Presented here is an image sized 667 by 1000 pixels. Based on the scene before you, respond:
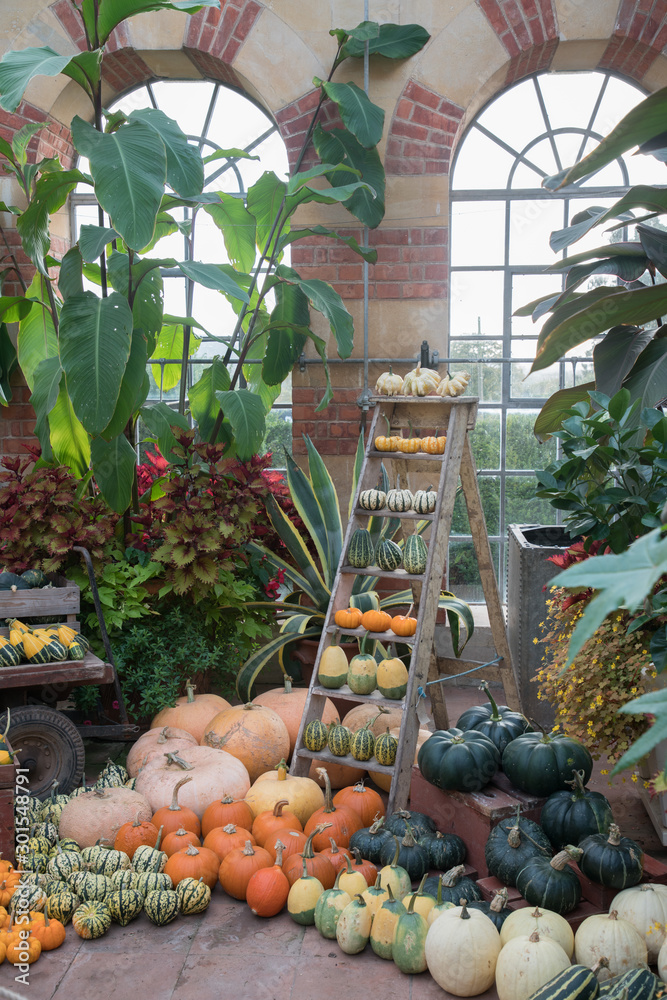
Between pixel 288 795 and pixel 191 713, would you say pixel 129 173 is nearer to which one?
pixel 191 713

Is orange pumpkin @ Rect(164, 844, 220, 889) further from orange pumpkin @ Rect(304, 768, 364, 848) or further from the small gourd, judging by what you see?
the small gourd

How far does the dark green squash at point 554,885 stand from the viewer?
1.79 m

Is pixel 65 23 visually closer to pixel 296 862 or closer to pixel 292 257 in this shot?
pixel 292 257

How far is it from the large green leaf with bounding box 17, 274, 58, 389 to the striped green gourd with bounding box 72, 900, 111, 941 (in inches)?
89.9

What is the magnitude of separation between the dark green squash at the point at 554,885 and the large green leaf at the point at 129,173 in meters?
1.99

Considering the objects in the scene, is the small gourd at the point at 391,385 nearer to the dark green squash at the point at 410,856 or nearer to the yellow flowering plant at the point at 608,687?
the yellow flowering plant at the point at 608,687

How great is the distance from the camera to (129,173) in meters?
2.52

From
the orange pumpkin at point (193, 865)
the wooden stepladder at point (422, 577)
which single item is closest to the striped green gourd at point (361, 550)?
the wooden stepladder at point (422, 577)

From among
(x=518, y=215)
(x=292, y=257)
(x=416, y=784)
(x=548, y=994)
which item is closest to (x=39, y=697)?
(x=416, y=784)

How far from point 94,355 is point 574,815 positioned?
6.45 feet

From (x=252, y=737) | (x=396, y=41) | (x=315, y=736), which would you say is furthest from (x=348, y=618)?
(x=396, y=41)

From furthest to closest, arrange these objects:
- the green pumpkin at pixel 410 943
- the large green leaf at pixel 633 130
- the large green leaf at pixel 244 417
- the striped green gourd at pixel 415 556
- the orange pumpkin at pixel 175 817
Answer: the large green leaf at pixel 244 417 < the striped green gourd at pixel 415 556 < the orange pumpkin at pixel 175 817 < the large green leaf at pixel 633 130 < the green pumpkin at pixel 410 943

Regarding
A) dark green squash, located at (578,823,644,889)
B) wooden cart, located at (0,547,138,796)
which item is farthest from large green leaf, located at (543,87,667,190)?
wooden cart, located at (0,547,138,796)

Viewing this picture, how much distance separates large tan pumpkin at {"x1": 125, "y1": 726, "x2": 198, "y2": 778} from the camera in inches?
102
